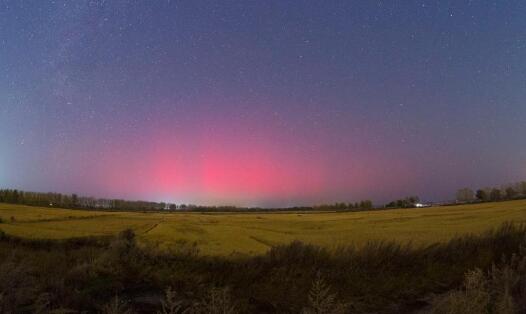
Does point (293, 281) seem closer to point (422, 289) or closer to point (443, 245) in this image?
point (422, 289)

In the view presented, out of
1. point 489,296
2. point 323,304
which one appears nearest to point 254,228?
point 323,304

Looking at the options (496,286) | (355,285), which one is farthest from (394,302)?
(496,286)

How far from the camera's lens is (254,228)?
55.2ft

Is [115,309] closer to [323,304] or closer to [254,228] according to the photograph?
[323,304]

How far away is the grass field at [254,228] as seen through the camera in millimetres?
14695

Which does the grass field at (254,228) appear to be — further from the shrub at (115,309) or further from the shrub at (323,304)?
the shrub at (323,304)

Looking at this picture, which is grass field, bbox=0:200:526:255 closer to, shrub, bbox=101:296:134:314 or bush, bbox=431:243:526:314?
bush, bbox=431:243:526:314

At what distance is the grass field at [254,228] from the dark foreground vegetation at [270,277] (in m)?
1.19

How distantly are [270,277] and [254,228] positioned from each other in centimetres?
531

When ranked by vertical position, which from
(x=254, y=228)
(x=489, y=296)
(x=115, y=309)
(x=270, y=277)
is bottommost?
(x=270, y=277)

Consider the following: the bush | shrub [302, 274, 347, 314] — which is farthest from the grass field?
shrub [302, 274, 347, 314]

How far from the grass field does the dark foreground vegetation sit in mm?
1186

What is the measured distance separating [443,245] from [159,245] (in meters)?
9.81

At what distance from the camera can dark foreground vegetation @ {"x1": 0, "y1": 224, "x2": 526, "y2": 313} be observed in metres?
8.89
